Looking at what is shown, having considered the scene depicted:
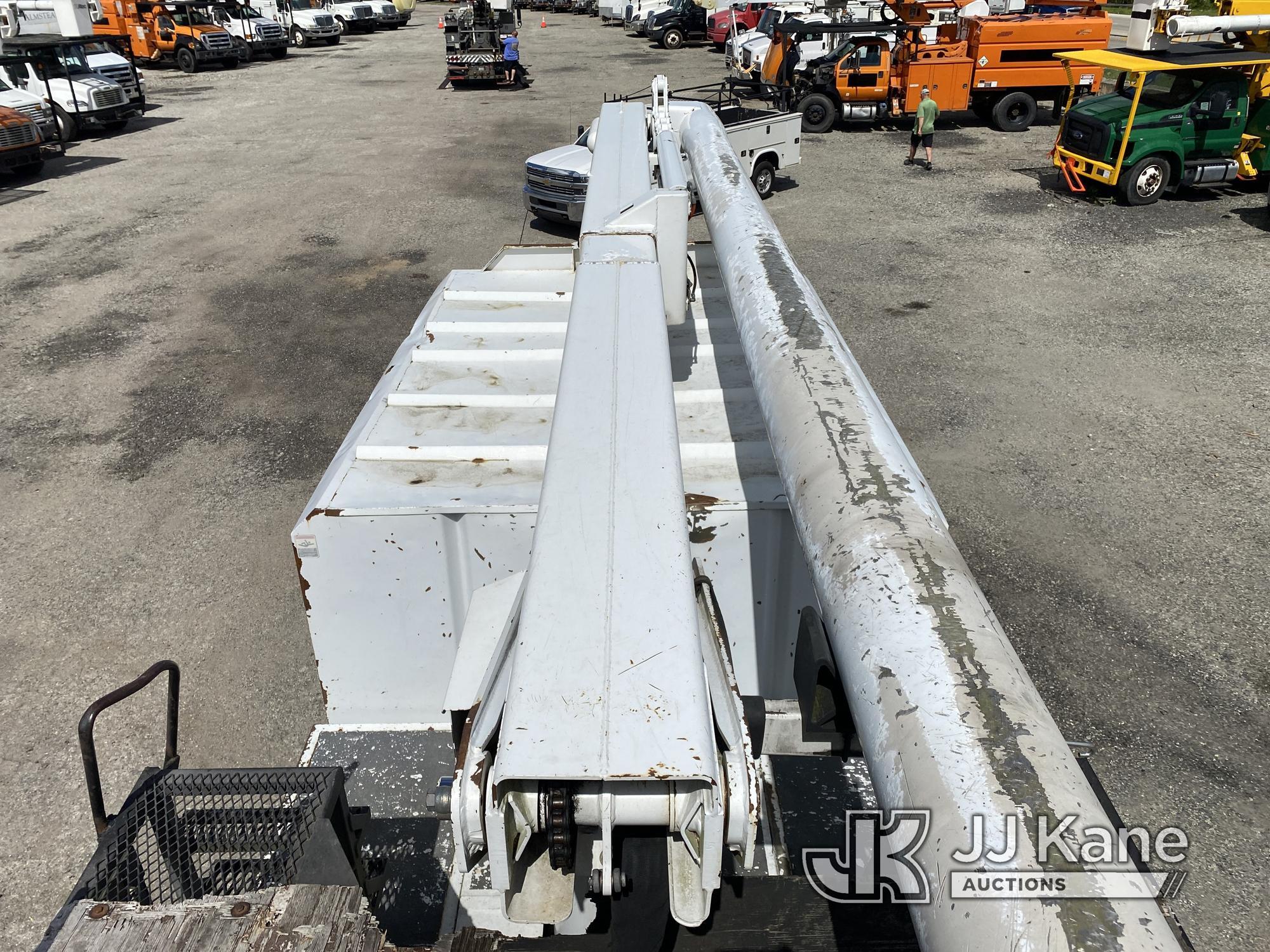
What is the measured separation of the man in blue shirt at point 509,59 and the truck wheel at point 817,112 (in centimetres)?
1164

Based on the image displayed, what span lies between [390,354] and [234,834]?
8313 mm

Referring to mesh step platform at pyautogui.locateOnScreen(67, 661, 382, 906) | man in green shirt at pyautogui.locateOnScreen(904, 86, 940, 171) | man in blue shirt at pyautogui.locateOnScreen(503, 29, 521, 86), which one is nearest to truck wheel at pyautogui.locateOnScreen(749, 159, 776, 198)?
man in green shirt at pyautogui.locateOnScreen(904, 86, 940, 171)

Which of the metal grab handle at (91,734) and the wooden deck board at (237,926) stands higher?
the wooden deck board at (237,926)

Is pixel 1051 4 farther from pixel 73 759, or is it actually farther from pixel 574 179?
pixel 73 759

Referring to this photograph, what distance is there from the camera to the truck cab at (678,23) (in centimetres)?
3738

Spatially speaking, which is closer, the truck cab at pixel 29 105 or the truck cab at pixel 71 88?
the truck cab at pixel 29 105

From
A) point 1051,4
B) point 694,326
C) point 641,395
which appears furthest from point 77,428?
point 1051,4

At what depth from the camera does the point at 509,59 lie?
28156 mm

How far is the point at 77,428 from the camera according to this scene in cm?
899

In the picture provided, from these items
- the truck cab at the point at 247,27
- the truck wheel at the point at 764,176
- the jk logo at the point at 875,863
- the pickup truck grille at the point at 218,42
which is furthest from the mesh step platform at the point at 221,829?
the truck cab at the point at 247,27

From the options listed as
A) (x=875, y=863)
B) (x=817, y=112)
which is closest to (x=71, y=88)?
(x=817, y=112)

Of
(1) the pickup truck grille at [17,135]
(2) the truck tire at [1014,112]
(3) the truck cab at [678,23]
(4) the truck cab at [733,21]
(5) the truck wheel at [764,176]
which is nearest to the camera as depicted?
(5) the truck wheel at [764,176]

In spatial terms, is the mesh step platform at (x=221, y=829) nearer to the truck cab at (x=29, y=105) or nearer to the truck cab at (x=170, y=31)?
the truck cab at (x=29, y=105)

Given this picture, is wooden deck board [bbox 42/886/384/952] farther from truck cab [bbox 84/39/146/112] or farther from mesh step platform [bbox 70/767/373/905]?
truck cab [bbox 84/39/146/112]
